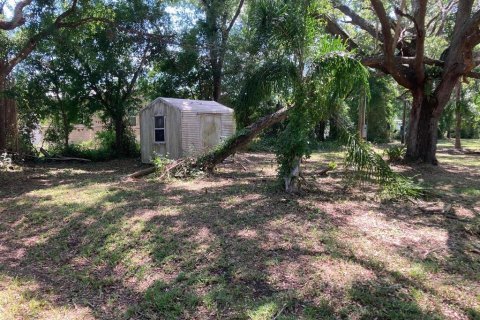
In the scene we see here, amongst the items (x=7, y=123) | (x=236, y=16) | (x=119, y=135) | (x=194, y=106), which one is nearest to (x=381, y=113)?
(x=236, y=16)

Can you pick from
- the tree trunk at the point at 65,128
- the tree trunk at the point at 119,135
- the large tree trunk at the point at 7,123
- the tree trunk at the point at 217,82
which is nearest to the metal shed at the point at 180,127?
the tree trunk at the point at 119,135

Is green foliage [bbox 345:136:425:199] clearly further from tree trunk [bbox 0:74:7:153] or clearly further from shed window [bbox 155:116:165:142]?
tree trunk [bbox 0:74:7:153]

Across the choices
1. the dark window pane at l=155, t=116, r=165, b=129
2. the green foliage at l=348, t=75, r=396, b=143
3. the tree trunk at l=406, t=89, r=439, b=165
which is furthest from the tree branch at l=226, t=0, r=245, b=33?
the green foliage at l=348, t=75, r=396, b=143

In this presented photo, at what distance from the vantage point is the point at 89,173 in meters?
11.7

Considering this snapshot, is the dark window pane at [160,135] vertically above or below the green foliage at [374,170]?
above

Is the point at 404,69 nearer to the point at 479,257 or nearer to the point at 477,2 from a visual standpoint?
the point at 477,2

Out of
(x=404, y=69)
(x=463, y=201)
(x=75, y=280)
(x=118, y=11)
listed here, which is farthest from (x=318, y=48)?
(x=118, y=11)

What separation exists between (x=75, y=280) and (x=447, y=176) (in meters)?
9.28

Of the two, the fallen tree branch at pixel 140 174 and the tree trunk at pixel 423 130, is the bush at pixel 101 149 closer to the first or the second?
the fallen tree branch at pixel 140 174

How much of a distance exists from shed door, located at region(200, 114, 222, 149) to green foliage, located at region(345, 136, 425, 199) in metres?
6.81

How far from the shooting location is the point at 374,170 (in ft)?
21.8

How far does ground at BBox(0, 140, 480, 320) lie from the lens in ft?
11.4

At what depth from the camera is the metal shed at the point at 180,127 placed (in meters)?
12.5

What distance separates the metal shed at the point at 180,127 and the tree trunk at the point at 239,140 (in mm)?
2021
